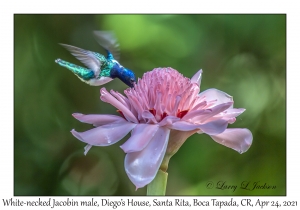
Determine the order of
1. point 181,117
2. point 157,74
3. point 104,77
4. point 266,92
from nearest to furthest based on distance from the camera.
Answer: point 181,117
point 157,74
point 104,77
point 266,92

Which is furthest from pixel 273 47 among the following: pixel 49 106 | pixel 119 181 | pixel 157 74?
pixel 157 74

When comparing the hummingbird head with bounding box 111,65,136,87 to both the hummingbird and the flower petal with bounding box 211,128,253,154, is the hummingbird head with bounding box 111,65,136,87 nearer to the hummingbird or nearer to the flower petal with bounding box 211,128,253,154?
the hummingbird

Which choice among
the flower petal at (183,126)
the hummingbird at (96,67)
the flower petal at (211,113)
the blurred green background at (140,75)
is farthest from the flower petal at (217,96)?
the blurred green background at (140,75)

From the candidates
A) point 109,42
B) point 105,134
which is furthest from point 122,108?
point 109,42

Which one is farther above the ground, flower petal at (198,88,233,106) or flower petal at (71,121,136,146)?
flower petal at (198,88,233,106)

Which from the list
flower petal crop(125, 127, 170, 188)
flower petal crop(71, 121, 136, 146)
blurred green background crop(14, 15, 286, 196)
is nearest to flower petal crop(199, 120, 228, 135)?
flower petal crop(125, 127, 170, 188)

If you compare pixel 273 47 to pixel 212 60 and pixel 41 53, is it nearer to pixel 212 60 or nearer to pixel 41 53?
pixel 212 60
